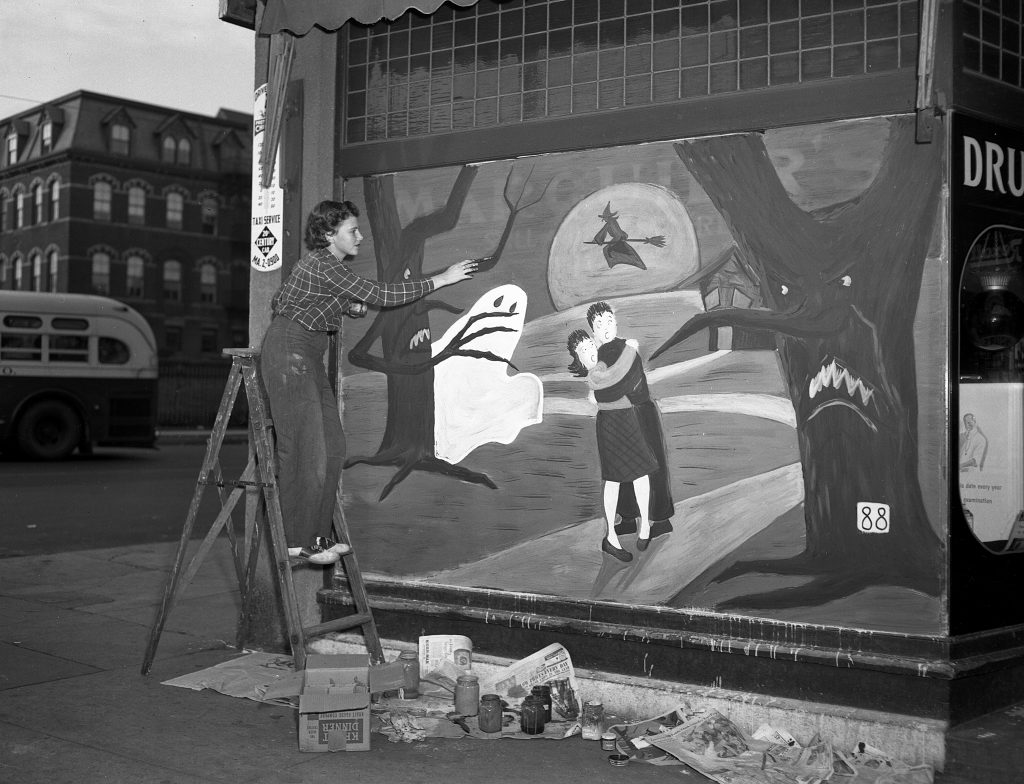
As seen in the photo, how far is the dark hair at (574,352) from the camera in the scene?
5.75 meters

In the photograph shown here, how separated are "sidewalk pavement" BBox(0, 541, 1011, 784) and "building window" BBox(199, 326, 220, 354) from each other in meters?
50.1

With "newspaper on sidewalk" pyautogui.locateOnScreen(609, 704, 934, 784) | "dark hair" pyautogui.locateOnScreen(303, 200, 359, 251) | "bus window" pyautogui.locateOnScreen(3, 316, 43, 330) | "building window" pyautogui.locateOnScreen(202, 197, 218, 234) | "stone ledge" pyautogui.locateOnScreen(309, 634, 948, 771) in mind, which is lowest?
"newspaper on sidewalk" pyautogui.locateOnScreen(609, 704, 934, 784)

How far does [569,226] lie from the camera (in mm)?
5793

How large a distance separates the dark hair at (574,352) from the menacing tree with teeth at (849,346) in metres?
0.75

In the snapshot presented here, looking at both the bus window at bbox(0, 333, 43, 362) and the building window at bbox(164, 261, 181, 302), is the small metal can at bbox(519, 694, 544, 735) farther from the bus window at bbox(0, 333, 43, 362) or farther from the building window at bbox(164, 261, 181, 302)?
the building window at bbox(164, 261, 181, 302)

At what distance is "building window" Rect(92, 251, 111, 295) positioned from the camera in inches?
2073

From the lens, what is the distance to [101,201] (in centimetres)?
5344

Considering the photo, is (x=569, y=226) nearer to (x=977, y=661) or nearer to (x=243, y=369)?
(x=243, y=369)

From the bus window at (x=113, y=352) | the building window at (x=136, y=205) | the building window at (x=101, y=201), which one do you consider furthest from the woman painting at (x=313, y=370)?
the building window at (x=136, y=205)

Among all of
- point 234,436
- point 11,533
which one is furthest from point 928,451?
point 234,436

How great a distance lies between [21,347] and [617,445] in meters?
20.0

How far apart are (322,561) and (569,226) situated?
2052 millimetres

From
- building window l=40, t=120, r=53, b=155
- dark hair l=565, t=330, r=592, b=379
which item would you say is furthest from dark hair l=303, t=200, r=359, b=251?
building window l=40, t=120, r=53, b=155

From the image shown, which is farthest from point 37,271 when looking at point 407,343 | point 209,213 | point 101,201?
point 407,343
